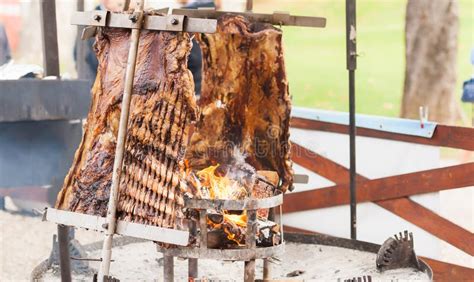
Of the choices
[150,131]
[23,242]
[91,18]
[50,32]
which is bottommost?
[23,242]

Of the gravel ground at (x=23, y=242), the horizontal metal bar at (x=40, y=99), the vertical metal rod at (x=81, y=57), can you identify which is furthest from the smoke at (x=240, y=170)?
the vertical metal rod at (x=81, y=57)

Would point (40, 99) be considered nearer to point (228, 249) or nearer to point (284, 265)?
point (284, 265)

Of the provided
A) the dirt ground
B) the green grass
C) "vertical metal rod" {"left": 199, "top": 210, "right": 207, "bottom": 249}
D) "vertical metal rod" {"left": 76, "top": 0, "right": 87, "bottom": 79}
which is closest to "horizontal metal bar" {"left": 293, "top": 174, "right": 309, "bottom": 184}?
the dirt ground

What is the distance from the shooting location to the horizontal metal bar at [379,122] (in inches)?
240

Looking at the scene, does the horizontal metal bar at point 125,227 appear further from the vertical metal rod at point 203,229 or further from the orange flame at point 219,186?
the orange flame at point 219,186

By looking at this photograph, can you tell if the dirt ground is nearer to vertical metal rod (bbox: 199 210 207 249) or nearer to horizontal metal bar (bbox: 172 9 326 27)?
vertical metal rod (bbox: 199 210 207 249)

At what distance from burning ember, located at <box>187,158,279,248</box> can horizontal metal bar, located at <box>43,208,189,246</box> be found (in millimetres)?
513

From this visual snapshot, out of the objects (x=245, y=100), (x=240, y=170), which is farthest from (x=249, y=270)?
(x=245, y=100)

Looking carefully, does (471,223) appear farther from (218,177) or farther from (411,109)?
(218,177)

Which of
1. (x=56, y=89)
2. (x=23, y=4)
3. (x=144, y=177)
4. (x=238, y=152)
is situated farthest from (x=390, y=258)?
(x=23, y=4)

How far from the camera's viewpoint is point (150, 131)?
146 inches

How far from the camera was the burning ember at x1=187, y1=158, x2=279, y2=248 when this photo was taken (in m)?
4.18

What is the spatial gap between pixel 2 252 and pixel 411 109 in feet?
19.3

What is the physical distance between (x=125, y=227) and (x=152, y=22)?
855 millimetres
